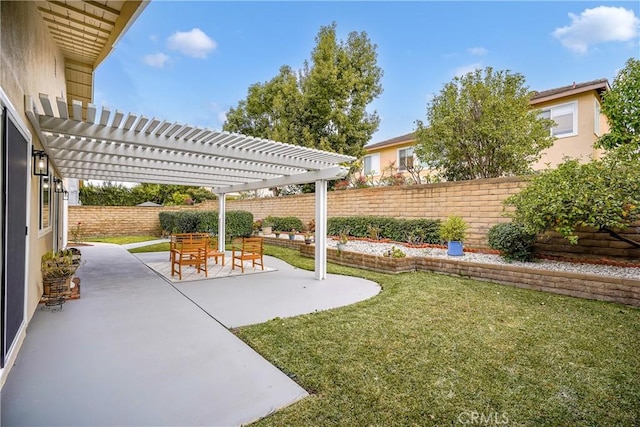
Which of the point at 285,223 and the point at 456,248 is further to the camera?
the point at 285,223

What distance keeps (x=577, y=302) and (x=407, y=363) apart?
3979 mm

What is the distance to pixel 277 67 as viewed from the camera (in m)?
20.6

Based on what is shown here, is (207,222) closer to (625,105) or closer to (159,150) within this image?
(159,150)

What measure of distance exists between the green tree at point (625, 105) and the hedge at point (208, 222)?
1416 centimetres

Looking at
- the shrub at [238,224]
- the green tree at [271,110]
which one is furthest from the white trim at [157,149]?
the green tree at [271,110]

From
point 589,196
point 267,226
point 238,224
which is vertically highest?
point 589,196

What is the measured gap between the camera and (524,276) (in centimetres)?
644

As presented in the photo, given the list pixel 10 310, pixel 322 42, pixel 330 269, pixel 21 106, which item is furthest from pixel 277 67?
pixel 10 310

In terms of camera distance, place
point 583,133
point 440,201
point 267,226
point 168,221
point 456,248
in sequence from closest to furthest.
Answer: point 456,248 < point 440,201 < point 583,133 < point 267,226 < point 168,221

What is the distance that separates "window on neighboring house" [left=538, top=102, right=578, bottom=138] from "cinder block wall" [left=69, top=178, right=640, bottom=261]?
7011 millimetres

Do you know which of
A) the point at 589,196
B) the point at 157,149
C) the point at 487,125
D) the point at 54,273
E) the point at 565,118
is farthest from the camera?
the point at 565,118

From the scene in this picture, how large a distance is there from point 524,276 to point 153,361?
258 inches

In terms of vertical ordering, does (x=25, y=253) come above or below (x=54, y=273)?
above

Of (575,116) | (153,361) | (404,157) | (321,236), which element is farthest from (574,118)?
(153,361)
